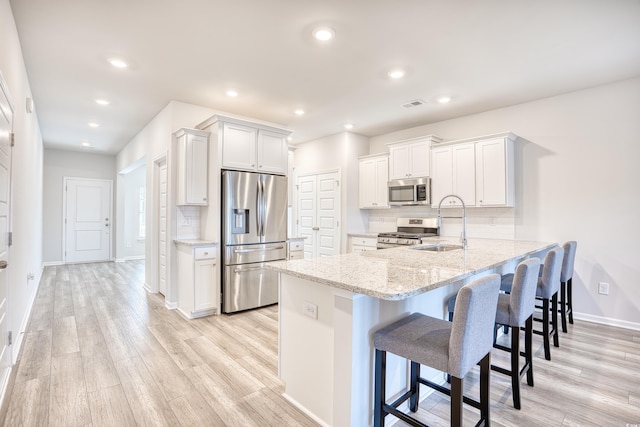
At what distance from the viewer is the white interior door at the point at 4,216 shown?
2121mm

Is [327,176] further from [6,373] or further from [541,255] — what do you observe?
[6,373]

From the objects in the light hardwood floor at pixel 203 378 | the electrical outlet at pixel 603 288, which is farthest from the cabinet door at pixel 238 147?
the electrical outlet at pixel 603 288

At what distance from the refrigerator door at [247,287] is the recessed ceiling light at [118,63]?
2430 mm

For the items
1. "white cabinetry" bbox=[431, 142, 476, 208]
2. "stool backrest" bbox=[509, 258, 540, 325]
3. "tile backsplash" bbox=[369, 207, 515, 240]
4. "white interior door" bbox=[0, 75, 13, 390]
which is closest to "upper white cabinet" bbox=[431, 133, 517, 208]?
"white cabinetry" bbox=[431, 142, 476, 208]

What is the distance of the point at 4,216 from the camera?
7.32 ft

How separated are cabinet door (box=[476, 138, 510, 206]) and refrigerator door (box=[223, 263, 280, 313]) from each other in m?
3.03

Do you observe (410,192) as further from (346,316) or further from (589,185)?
(346,316)

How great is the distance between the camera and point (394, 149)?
5.18 meters

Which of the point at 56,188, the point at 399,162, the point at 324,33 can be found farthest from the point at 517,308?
the point at 56,188

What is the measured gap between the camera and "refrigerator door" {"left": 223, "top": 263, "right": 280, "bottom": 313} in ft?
12.8

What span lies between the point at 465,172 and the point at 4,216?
190 inches

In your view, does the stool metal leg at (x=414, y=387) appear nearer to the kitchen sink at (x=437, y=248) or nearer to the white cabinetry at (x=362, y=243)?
the kitchen sink at (x=437, y=248)

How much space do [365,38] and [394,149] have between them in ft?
8.88

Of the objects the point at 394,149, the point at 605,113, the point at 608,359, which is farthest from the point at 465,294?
the point at 394,149
